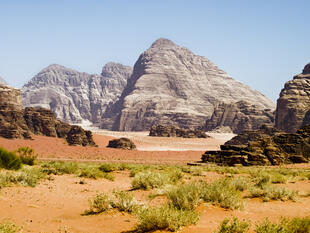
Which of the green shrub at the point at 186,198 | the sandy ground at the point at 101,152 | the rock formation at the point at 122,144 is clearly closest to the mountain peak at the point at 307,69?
the sandy ground at the point at 101,152

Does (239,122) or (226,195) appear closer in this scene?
(226,195)

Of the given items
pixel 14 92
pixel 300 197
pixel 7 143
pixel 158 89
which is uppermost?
pixel 158 89

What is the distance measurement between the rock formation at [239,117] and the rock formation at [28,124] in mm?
76363

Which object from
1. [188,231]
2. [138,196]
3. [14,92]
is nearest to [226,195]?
[188,231]

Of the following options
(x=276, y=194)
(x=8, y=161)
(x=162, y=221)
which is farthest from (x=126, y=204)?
(x=8, y=161)

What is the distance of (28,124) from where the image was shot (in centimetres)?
6556

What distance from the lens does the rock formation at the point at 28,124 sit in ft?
193

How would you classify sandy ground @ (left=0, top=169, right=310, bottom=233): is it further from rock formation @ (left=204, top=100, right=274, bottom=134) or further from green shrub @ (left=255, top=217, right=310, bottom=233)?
rock formation @ (left=204, top=100, right=274, bottom=134)

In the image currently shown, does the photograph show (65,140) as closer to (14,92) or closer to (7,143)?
(7,143)

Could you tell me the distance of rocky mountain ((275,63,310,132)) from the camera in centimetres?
9788

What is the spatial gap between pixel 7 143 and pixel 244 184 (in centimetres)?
4648

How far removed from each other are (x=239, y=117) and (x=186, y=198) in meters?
125

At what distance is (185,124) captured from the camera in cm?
15625

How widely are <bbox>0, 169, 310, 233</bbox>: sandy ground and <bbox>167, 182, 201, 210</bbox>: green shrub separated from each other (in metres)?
0.27
